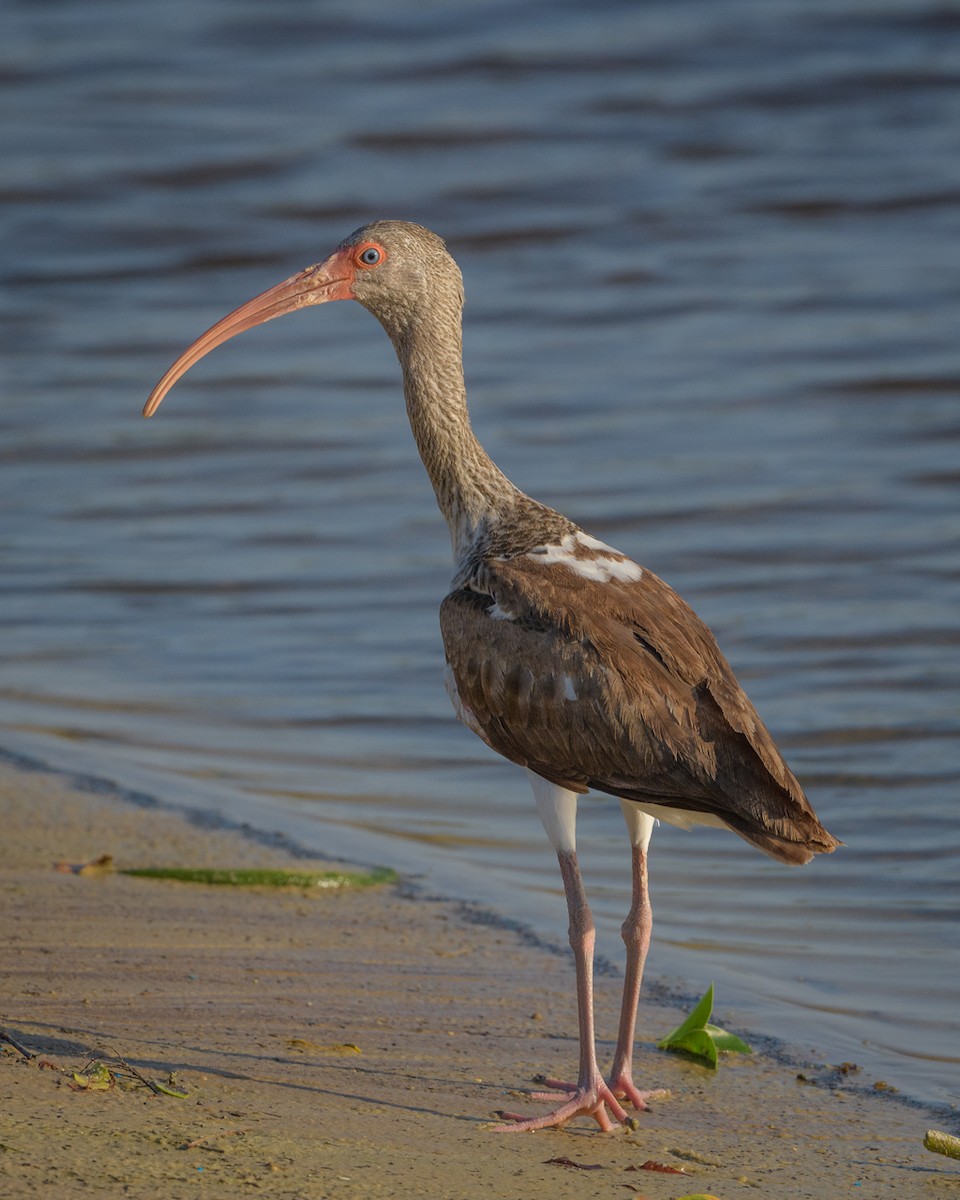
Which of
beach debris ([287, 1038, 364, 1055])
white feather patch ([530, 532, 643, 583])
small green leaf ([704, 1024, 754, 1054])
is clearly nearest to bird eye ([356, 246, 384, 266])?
white feather patch ([530, 532, 643, 583])

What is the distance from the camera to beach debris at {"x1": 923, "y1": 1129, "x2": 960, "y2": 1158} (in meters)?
4.79

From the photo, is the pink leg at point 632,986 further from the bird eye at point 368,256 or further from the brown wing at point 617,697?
the bird eye at point 368,256

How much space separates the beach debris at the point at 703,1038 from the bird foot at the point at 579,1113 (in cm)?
45

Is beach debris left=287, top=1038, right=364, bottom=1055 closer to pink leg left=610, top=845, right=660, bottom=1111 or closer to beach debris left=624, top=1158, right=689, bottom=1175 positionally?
pink leg left=610, top=845, right=660, bottom=1111

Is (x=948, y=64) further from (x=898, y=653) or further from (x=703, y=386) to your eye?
(x=898, y=653)

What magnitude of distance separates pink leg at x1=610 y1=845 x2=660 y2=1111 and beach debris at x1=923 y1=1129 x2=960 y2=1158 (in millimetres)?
808

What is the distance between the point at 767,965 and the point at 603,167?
1644cm

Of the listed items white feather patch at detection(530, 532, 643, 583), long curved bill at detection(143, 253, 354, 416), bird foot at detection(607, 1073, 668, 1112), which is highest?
long curved bill at detection(143, 253, 354, 416)

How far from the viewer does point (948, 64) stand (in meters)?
23.0

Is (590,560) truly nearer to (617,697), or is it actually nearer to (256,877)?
(617,697)

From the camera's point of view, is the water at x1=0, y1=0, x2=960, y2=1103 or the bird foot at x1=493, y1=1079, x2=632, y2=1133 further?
the water at x1=0, y1=0, x2=960, y2=1103

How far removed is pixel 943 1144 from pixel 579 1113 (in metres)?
0.93

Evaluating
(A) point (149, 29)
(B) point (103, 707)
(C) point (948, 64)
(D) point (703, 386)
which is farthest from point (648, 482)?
(A) point (149, 29)

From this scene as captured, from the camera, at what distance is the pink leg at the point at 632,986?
5.29m
